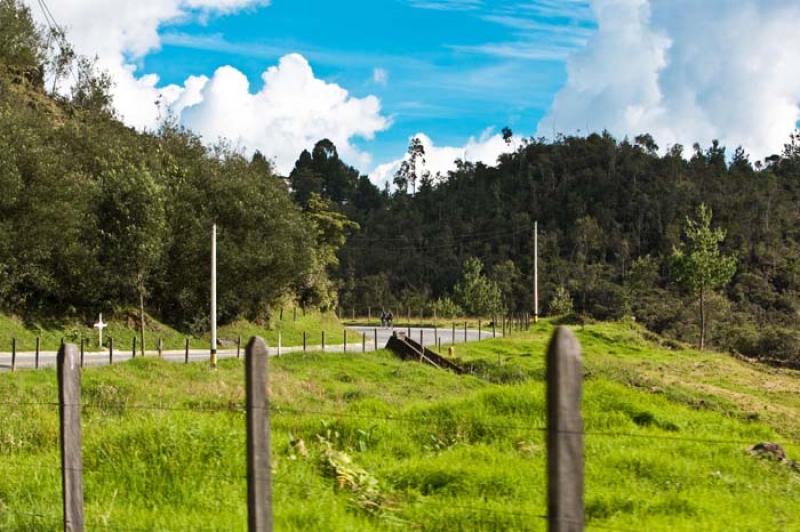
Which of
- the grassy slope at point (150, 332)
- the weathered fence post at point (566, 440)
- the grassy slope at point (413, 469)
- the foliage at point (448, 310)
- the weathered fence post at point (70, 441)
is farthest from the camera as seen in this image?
the foliage at point (448, 310)

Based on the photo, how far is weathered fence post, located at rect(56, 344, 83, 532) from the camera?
5.37 m

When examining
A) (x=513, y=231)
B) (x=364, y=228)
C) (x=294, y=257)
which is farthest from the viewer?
(x=364, y=228)

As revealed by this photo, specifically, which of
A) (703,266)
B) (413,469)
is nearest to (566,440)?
(413,469)

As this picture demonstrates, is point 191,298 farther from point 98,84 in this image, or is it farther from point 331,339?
point 98,84

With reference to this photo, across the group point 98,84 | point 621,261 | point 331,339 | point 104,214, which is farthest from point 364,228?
point 104,214

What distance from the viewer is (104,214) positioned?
129 ft

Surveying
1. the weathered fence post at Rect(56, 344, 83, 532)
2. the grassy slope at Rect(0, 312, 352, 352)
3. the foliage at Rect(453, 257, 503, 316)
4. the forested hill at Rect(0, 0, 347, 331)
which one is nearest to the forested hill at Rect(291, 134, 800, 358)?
the foliage at Rect(453, 257, 503, 316)

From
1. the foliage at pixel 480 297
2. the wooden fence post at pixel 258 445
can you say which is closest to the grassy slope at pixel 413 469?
the wooden fence post at pixel 258 445

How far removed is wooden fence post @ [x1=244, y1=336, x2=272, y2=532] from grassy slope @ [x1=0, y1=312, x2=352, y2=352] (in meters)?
31.1

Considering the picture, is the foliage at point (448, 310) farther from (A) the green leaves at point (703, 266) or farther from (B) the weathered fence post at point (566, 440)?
(B) the weathered fence post at point (566, 440)

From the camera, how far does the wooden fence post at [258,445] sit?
4449mm

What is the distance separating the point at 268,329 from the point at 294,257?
477 centimetres

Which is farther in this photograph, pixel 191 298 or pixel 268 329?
pixel 268 329

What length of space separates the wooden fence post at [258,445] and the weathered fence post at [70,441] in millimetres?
1610
